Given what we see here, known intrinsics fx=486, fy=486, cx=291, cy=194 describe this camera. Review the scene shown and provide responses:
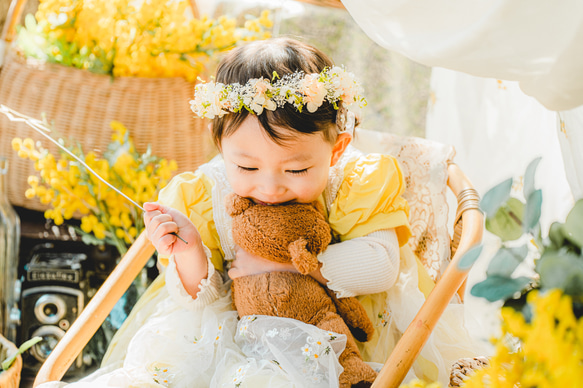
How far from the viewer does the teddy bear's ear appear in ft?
3.52

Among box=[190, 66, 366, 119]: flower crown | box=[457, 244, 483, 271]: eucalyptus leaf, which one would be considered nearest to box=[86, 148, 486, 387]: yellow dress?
box=[190, 66, 366, 119]: flower crown

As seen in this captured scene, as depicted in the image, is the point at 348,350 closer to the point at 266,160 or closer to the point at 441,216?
the point at 266,160

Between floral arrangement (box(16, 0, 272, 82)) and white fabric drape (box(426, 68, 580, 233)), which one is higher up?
floral arrangement (box(16, 0, 272, 82))

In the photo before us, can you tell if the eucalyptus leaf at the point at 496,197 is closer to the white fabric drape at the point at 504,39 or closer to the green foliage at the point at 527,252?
the green foliage at the point at 527,252

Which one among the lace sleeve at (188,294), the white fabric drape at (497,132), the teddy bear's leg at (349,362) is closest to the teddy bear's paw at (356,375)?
the teddy bear's leg at (349,362)

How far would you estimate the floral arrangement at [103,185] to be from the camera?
5.09 ft

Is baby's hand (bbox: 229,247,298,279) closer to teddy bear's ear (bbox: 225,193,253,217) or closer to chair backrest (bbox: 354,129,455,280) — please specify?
teddy bear's ear (bbox: 225,193,253,217)

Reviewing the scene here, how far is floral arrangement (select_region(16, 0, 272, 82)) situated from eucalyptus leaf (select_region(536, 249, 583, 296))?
1386 millimetres

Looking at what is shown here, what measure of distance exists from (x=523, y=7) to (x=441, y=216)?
0.80 metres

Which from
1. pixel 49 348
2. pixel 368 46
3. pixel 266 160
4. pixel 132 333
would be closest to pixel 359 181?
pixel 266 160

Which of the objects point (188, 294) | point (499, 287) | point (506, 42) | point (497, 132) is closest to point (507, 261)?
point (499, 287)

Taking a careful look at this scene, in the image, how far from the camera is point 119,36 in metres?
1.55

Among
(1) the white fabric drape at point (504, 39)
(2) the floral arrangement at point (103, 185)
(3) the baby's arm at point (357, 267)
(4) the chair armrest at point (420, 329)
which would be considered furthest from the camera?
(2) the floral arrangement at point (103, 185)

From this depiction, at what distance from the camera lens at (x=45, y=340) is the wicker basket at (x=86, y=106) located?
1.47 ft
